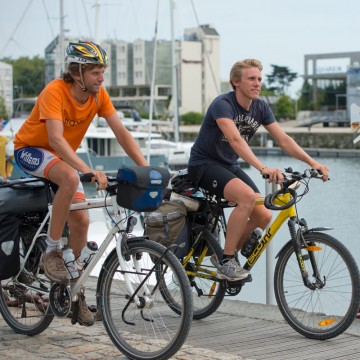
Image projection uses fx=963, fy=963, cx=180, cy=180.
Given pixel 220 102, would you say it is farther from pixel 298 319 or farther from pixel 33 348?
pixel 33 348

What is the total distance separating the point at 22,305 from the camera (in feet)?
19.8

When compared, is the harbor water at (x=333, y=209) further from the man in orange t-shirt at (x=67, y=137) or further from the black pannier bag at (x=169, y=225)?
the man in orange t-shirt at (x=67, y=137)

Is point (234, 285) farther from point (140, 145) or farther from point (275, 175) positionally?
point (140, 145)

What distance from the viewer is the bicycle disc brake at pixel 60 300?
5.52 m

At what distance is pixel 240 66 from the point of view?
6.21m

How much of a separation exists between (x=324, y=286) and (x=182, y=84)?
13743cm

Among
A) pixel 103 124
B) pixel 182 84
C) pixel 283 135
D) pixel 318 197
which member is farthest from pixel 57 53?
pixel 182 84

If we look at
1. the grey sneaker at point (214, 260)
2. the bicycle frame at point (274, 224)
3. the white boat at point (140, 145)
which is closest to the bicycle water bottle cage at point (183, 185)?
the grey sneaker at point (214, 260)

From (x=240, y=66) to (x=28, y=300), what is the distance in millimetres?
2001

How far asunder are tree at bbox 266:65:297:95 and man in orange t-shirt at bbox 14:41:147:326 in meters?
149

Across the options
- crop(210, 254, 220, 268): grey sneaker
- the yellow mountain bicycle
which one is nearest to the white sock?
the yellow mountain bicycle

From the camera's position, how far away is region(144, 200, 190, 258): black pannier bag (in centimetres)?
636

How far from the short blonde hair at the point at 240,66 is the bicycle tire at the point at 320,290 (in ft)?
3.74

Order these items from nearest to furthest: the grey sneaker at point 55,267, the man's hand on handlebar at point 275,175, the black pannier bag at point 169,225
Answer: the grey sneaker at point 55,267 → the man's hand on handlebar at point 275,175 → the black pannier bag at point 169,225
